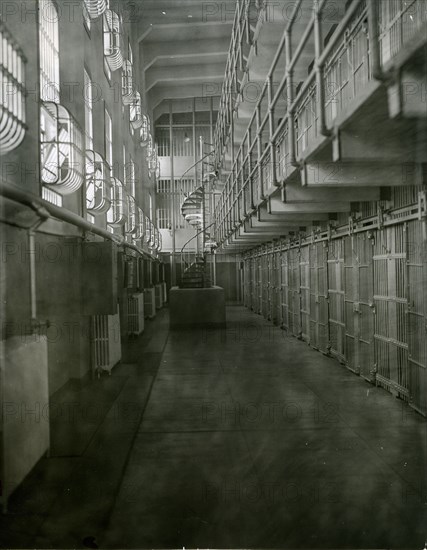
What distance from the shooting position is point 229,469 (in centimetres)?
327

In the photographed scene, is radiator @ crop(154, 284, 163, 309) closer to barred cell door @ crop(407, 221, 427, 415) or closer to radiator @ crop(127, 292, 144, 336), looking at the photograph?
radiator @ crop(127, 292, 144, 336)

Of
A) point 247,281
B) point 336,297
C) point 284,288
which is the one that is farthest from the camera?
point 247,281

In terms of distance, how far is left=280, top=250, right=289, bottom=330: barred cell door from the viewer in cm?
1053

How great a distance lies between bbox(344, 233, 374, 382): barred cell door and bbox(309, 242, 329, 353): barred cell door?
0.95 m

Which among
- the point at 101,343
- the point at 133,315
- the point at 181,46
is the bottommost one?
the point at 101,343

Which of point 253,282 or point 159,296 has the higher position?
point 253,282

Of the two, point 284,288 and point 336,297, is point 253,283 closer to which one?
point 284,288

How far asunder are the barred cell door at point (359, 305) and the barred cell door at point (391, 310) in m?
0.16

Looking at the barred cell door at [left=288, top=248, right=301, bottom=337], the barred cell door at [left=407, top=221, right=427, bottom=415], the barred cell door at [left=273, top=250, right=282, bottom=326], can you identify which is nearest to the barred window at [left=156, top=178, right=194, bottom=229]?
the barred cell door at [left=273, top=250, right=282, bottom=326]

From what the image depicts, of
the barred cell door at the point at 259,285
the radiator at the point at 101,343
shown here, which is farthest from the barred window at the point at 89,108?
the barred cell door at the point at 259,285

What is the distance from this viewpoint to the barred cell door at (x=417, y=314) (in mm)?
4277

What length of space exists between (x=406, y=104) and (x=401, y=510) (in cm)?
215

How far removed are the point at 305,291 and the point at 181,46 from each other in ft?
28.4

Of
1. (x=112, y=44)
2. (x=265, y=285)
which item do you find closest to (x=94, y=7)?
(x=112, y=44)
